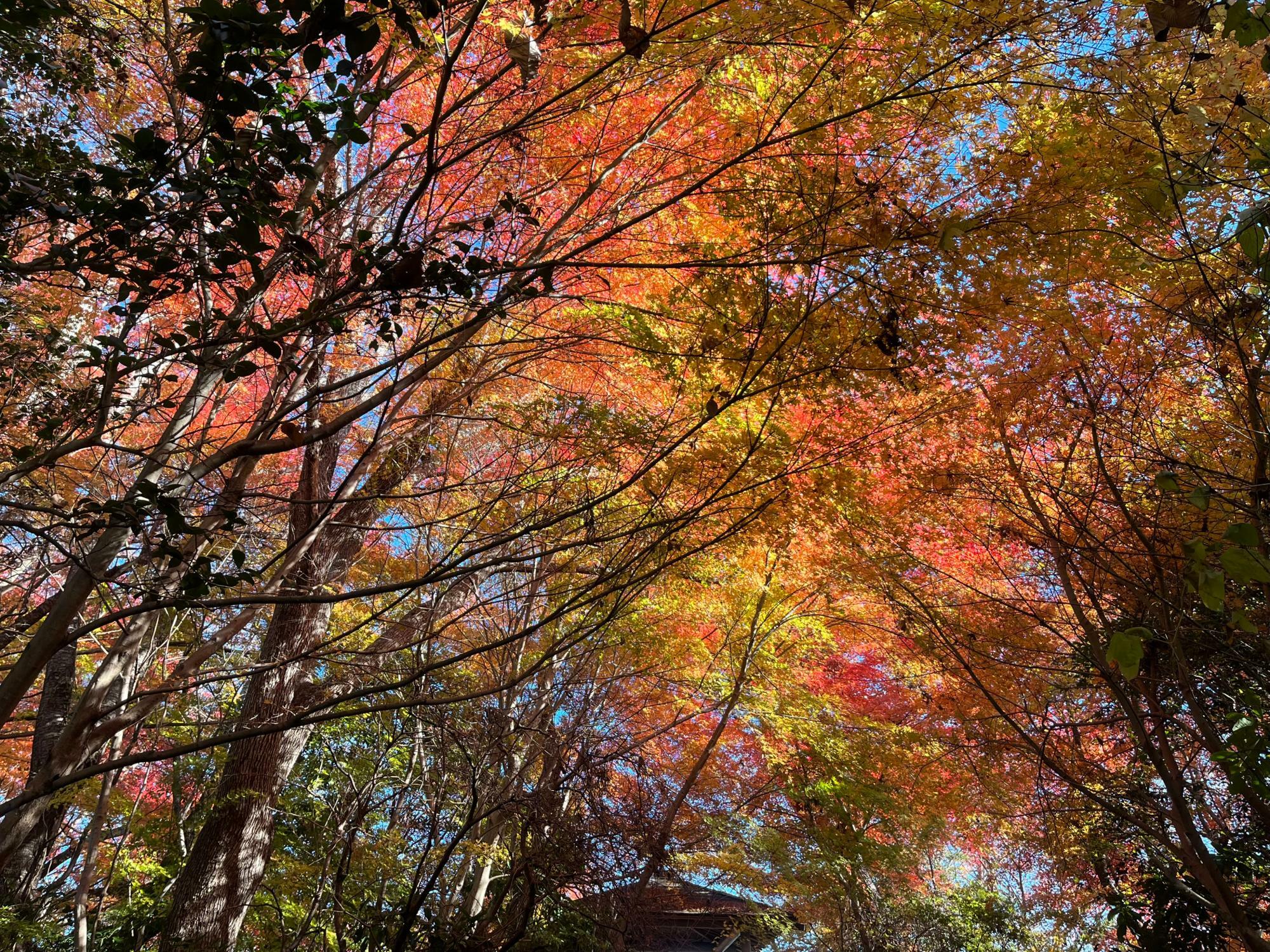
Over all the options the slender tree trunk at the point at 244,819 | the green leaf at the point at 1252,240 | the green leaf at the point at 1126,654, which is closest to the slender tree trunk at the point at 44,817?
the slender tree trunk at the point at 244,819

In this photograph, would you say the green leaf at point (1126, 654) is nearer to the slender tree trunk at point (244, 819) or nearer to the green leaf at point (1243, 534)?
the green leaf at point (1243, 534)

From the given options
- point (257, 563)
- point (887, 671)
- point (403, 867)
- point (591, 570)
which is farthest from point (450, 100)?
point (887, 671)

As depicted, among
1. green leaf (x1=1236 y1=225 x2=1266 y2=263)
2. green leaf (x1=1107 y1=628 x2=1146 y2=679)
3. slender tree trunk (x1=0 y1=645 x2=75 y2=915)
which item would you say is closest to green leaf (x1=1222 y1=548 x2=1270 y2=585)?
green leaf (x1=1107 y1=628 x2=1146 y2=679)

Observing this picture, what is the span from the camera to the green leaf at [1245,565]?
1.18 m

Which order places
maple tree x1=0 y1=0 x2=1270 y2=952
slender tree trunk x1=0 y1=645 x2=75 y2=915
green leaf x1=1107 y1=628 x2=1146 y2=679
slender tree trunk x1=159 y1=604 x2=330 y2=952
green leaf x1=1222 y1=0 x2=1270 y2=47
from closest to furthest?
green leaf x1=1222 y1=0 x2=1270 y2=47 → green leaf x1=1107 y1=628 x2=1146 y2=679 → maple tree x1=0 y1=0 x2=1270 y2=952 → slender tree trunk x1=159 y1=604 x2=330 y2=952 → slender tree trunk x1=0 y1=645 x2=75 y2=915

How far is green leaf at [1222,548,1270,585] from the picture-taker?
1182 mm

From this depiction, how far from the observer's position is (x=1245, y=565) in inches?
46.7

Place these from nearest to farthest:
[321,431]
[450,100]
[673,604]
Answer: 1. [321,431]
2. [450,100]
3. [673,604]

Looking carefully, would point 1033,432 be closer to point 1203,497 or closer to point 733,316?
point 733,316

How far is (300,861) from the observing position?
283 inches

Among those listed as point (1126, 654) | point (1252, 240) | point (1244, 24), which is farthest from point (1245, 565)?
point (1244, 24)

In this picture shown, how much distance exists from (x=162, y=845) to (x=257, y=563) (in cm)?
326

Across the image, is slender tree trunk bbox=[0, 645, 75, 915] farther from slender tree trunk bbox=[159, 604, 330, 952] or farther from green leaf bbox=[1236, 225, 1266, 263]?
green leaf bbox=[1236, 225, 1266, 263]

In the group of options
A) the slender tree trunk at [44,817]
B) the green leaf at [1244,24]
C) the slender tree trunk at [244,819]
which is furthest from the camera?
the slender tree trunk at [44,817]
